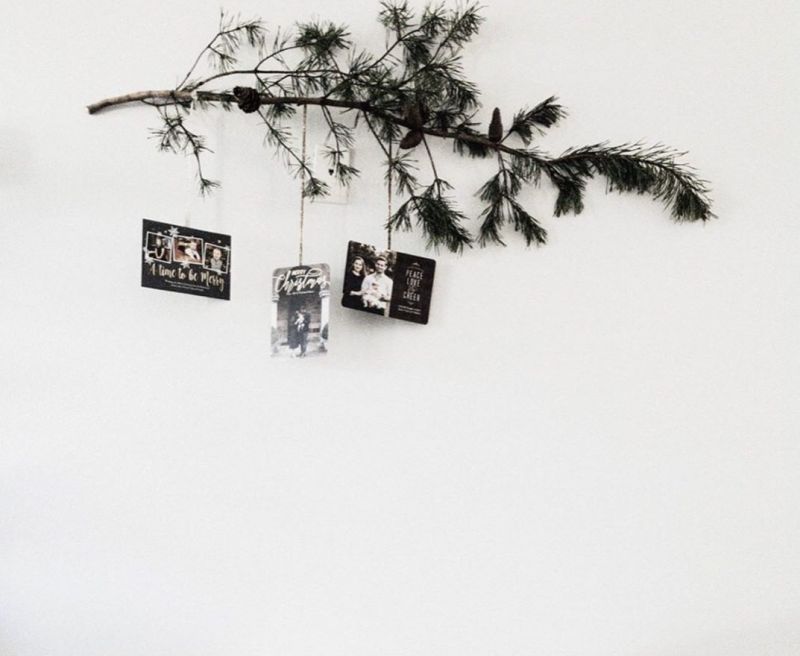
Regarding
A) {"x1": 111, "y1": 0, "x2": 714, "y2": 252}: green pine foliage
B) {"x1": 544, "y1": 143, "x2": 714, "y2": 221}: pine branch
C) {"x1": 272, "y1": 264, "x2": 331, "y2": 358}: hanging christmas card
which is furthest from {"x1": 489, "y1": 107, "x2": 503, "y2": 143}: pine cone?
{"x1": 272, "y1": 264, "x2": 331, "y2": 358}: hanging christmas card

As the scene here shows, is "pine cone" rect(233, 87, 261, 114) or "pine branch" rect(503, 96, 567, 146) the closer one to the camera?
"pine cone" rect(233, 87, 261, 114)

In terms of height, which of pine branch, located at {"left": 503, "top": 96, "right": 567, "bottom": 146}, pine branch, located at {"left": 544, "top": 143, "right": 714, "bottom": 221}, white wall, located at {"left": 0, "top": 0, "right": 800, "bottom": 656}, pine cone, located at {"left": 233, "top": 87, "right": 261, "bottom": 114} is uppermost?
pine branch, located at {"left": 503, "top": 96, "right": 567, "bottom": 146}

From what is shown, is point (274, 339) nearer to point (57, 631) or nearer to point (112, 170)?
point (112, 170)

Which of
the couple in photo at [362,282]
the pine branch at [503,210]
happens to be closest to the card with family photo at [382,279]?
the couple in photo at [362,282]

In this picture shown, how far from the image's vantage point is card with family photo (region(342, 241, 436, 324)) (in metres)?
1.34

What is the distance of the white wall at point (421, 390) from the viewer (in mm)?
1332

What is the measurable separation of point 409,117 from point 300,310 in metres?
0.37

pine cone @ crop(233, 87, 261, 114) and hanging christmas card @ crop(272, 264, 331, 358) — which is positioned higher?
pine cone @ crop(233, 87, 261, 114)

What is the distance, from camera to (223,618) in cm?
138

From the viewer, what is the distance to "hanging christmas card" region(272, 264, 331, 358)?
4.30ft

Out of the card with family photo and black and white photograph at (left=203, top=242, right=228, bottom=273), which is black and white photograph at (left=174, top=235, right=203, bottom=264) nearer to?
black and white photograph at (left=203, top=242, right=228, bottom=273)

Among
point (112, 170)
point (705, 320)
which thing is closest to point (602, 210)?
A: point (705, 320)

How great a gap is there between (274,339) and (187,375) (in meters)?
0.17

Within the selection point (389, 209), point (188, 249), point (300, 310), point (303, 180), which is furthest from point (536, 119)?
point (188, 249)
